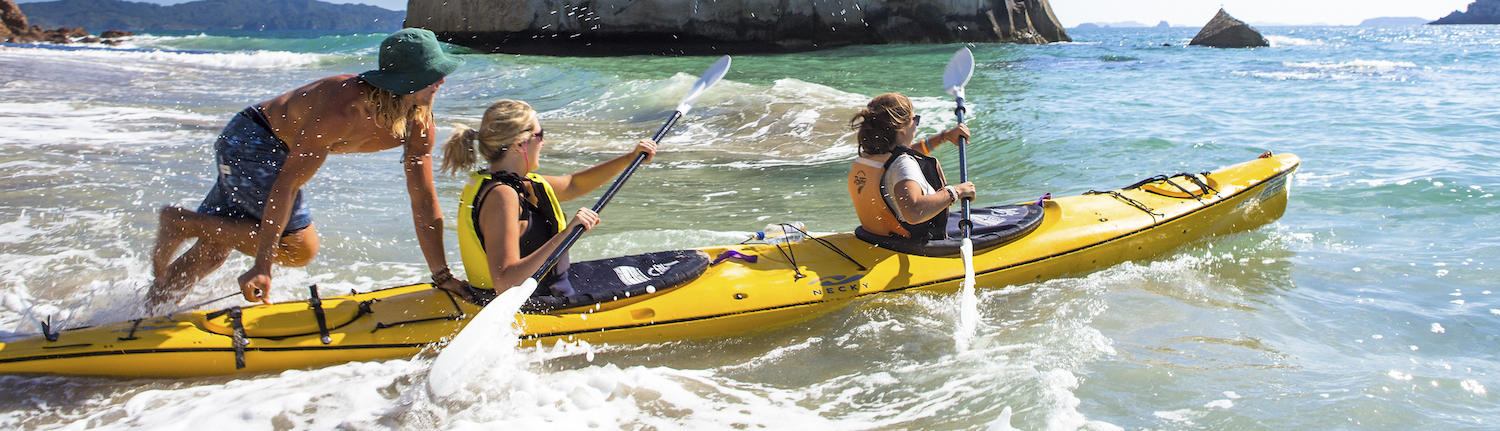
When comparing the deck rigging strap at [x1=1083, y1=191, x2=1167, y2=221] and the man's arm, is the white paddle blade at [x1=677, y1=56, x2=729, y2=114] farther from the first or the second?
the deck rigging strap at [x1=1083, y1=191, x2=1167, y2=221]

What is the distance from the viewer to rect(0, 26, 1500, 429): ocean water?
8.79 feet

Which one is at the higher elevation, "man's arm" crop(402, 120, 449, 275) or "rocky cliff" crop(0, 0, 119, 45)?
"rocky cliff" crop(0, 0, 119, 45)

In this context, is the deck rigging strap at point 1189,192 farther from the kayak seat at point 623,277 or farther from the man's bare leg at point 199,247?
the man's bare leg at point 199,247

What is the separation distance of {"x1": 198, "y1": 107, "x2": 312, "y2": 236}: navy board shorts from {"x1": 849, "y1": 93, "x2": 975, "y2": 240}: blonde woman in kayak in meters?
2.12

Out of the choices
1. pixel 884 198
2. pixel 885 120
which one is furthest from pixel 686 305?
pixel 885 120

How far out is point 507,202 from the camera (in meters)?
Answer: 2.56

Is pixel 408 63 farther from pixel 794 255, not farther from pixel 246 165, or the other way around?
pixel 794 255

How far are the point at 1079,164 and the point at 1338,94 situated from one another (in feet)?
24.7

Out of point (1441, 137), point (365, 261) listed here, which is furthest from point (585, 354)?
point (1441, 137)

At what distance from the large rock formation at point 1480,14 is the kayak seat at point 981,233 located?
115409 mm

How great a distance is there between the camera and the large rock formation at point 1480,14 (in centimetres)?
8880

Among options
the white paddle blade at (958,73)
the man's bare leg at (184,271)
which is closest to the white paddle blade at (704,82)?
the white paddle blade at (958,73)

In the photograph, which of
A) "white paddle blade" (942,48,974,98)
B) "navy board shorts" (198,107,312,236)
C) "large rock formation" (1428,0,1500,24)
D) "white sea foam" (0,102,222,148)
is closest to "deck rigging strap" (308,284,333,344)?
"navy board shorts" (198,107,312,236)

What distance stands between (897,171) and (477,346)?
67.4 inches
